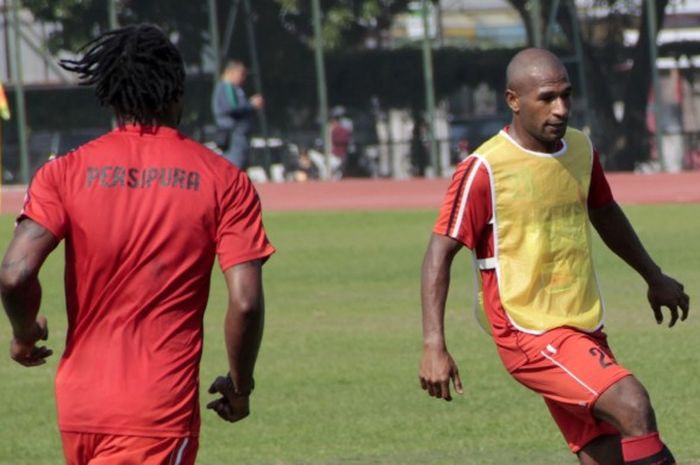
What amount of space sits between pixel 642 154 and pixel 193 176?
1187 inches

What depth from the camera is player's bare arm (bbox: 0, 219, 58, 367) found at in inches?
206

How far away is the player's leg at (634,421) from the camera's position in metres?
6.24

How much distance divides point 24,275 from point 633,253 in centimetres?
282

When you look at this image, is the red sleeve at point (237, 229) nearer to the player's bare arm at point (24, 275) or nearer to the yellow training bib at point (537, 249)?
the player's bare arm at point (24, 275)

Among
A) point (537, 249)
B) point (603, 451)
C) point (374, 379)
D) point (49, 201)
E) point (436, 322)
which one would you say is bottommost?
point (374, 379)

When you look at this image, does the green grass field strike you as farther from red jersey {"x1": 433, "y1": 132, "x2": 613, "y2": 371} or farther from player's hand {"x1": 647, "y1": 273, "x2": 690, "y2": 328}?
red jersey {"x1": 433, "y1": 132, "x2": 613, "y2": 371}

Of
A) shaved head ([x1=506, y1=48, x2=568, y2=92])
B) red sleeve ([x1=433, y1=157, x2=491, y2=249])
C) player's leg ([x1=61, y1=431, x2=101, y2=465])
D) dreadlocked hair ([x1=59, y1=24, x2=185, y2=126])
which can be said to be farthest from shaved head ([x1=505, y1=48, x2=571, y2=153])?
player's leg ([x1=61, y1=431, x2=101, y2=465])

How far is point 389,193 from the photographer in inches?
1231

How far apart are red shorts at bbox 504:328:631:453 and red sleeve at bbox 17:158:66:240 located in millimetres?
2095

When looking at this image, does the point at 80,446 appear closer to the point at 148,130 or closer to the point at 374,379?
the point at 148,130

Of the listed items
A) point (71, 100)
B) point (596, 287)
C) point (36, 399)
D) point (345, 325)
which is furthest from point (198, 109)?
point (596, 287)

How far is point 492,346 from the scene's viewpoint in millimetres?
13055

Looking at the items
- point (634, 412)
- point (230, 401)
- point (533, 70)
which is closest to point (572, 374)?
point (634, 412)

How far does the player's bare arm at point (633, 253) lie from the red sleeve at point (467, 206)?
1.94 ft
